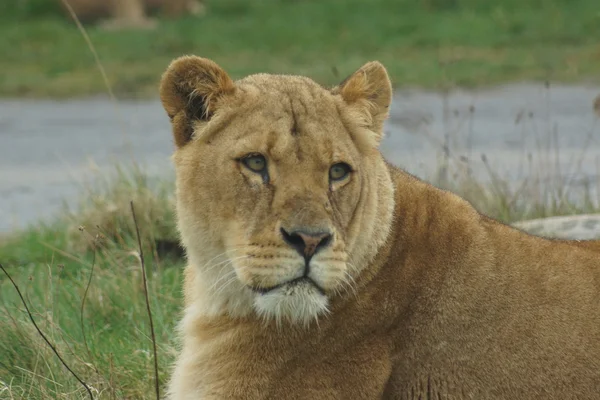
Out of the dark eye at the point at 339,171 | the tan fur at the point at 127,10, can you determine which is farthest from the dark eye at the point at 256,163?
the tan fur at the point at 127,10

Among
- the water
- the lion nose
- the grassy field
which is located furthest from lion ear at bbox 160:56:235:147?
the water

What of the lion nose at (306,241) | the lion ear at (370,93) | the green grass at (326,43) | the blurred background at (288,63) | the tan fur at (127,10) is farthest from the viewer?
the tan fur at (127,10)

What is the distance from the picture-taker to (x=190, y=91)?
414 centimetres

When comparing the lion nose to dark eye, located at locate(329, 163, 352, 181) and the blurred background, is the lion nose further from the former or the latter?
the blurred background

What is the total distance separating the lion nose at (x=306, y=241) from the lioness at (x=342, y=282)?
2.9 inches

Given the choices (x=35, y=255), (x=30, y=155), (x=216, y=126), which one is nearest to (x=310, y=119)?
(x=216, y=126)

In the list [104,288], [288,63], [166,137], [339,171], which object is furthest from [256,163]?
[288,63]

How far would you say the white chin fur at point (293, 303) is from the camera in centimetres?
380

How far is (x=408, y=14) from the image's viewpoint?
2094 centimetres

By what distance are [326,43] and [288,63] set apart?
1.56 metres

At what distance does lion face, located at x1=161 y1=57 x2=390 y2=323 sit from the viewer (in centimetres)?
379

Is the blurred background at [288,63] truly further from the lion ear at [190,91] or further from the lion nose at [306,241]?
the lion nose at [306,241]

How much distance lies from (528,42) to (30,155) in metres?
8.25

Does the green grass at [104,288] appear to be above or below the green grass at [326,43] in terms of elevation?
above
